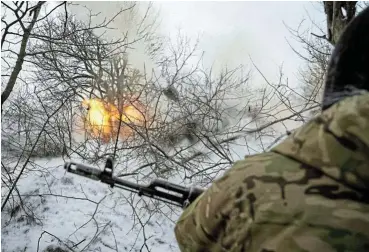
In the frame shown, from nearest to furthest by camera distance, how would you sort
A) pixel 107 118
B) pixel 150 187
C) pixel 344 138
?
pixel 344 138
pixel 150 187
pixel 107 118

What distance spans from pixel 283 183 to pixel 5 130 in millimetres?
3815

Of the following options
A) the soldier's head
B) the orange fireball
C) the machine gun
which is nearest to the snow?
the orange fireball

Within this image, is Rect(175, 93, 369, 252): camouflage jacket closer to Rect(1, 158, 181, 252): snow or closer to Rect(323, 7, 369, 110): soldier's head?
Rect(323, 7, 369, 110): soldier's head

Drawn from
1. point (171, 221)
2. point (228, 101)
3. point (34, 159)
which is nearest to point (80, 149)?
point (34, 159)

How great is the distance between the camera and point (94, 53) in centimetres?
390

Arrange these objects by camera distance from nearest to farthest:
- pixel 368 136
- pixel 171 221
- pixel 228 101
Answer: pixel 368 136, pixel 171 221, pixel 228 101

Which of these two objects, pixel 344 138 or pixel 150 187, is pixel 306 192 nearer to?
pixel 344 138

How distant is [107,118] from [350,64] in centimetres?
374

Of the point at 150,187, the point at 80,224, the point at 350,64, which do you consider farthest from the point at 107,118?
the point at 350,64

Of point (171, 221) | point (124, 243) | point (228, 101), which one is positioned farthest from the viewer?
point (228, 101)

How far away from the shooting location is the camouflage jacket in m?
0.32

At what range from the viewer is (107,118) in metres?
4.04

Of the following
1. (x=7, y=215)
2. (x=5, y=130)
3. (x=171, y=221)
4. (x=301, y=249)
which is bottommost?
(x=301, y=249)

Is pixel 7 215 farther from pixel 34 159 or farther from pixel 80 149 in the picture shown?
pixel 80 149
